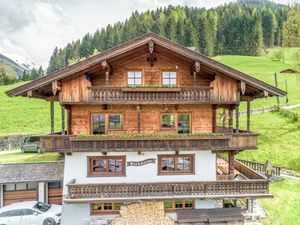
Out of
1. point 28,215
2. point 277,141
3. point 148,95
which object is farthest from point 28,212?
point 277,141

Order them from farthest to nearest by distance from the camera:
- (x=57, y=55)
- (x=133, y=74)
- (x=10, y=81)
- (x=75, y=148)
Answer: (x=57, y=55)
(x=10, y=81)
(x=133, y=74)
(x=75, y=148)

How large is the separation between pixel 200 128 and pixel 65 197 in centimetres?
976

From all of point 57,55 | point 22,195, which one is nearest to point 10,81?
point 57,55

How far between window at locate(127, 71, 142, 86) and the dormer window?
1.63m

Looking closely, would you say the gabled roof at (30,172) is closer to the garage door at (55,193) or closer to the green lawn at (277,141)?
the garage door at (55,193)

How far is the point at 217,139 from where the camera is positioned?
16.6m

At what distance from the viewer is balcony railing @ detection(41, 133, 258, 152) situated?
16.2 metres

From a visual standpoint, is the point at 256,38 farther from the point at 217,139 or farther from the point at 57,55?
the point at 217,139

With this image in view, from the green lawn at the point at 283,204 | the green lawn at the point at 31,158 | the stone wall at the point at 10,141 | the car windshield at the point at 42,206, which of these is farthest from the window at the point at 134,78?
the stone wall at the point at 10,141

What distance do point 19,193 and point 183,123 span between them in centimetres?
1288

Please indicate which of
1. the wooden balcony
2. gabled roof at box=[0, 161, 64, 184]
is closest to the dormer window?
the wooden balcony

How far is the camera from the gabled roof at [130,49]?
1611 centimetres

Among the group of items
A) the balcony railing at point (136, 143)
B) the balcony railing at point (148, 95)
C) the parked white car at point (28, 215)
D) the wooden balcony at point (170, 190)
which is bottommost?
the parked white car at point (28, 215)

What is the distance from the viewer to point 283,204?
20.0 meters
